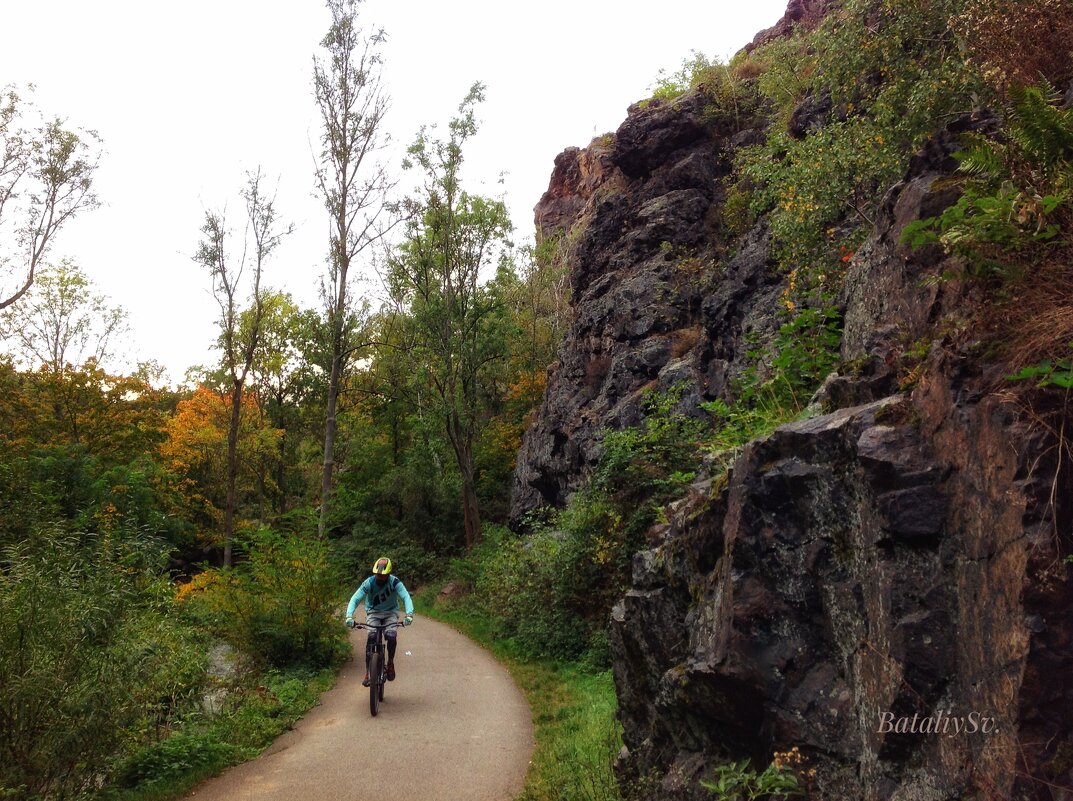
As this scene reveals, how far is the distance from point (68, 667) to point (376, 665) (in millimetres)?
3836

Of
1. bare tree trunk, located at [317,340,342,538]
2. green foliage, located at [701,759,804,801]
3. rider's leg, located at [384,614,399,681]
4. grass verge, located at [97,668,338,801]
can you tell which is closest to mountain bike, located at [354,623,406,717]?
rider's leg, located at [384,614,399,681]

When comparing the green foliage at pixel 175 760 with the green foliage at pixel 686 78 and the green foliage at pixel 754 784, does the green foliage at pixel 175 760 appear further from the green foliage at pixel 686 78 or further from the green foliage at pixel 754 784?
the green foliage at pixel 686 78

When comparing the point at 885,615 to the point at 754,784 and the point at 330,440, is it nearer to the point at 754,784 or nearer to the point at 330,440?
the point at 754,784

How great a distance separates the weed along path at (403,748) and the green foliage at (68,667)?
3.68ft

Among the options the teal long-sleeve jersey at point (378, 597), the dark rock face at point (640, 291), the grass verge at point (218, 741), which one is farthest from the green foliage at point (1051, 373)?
the dark rock face at point (640, 291)

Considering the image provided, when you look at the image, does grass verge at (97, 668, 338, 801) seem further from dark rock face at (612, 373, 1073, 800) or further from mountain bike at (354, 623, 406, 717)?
dark rock face at (612, 373, 1073, 800)

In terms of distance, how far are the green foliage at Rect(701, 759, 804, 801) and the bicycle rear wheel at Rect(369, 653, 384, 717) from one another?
537 centimetres

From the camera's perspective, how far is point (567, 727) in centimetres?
827

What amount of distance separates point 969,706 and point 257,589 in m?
10.6

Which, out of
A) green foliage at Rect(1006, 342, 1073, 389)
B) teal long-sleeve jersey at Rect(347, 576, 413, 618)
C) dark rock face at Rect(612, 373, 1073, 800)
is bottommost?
teal long-sleeve jersey at Rect(347, 576, 413, 618)

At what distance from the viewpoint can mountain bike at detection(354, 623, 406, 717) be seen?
8.63m

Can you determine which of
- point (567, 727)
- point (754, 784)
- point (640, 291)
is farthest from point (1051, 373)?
point (640, 291)

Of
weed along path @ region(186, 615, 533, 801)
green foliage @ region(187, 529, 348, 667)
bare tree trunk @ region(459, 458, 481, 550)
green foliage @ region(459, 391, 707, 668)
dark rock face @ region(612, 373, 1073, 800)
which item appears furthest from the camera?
bare tree trunk @ region(459, 458, 481, 550)

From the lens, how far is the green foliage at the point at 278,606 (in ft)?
35.7
